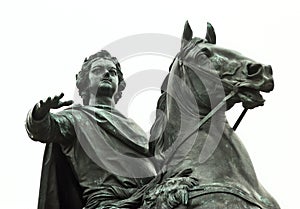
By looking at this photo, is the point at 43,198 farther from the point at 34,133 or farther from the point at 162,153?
the point at 162,153

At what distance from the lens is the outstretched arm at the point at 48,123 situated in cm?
927

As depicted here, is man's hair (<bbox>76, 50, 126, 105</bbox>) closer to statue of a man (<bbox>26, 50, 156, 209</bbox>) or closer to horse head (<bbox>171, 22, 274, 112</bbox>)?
statue of a man (<bbox>26, 50, 156, 209</bbox>)

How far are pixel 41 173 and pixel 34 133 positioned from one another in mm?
659

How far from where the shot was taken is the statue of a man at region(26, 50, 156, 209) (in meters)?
9.47

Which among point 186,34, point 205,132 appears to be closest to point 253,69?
point 205,132

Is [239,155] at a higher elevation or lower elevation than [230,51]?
lower

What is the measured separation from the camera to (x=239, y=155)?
28.4 feet

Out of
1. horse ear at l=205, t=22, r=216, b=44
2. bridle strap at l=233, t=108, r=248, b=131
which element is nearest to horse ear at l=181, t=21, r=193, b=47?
horse ear at l=205, t=22, r=216, b=44

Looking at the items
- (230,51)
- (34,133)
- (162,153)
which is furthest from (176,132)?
(34,133)

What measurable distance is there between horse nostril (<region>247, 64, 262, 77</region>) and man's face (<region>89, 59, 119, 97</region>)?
2.34m

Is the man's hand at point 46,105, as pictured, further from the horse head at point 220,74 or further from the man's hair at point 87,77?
the man's hair at point 87,77

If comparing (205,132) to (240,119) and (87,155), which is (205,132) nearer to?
(240,119)

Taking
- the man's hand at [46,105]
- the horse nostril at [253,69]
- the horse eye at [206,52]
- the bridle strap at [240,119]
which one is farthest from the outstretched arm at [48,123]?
the horse nostril at [253,69]

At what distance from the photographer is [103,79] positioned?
35.1ft
